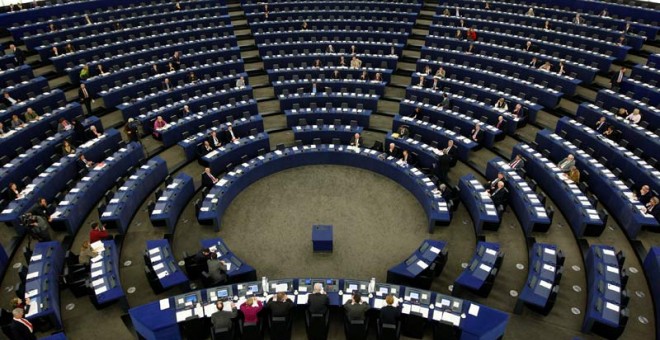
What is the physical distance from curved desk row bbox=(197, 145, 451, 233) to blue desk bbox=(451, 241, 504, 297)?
259 cm

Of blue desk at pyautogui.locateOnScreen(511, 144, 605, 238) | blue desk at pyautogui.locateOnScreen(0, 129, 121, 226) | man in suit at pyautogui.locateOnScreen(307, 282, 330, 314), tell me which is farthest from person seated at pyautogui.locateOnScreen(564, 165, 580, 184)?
blue desk at pyautogui.locateOnScreen(0, 129, 121, 226)

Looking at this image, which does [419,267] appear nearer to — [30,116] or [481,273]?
[481,273]

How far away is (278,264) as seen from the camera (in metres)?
14.9

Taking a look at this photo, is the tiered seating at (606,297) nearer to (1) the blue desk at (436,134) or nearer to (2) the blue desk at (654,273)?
(2) the blue desk at (654,273)

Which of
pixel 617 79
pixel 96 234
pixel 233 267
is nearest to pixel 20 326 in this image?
pixel 96 234

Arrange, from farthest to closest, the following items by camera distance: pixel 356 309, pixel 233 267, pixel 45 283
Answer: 1. pixel 233 267
2. pixel 45 283
3. pixel 356 309

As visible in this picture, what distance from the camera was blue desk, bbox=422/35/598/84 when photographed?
22812mm

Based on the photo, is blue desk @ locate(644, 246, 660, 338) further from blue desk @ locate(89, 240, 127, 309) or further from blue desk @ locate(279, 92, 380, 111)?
blue desk @ locate(89, 240, 127, 309)

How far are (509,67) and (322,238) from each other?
15258 millimetres

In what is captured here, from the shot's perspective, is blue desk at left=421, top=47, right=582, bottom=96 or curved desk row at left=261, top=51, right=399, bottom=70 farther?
curved desk row at left=261, top=51, right=399, bottom=70

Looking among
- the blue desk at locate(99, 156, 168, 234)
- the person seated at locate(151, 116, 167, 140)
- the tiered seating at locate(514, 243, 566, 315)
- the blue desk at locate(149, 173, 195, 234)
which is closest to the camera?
the tiered seating at locate(514, 243, 566, 315)

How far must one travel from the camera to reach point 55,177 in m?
16.6

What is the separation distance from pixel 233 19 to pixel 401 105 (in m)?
15.7

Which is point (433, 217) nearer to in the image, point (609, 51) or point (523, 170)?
point (523, 170)
